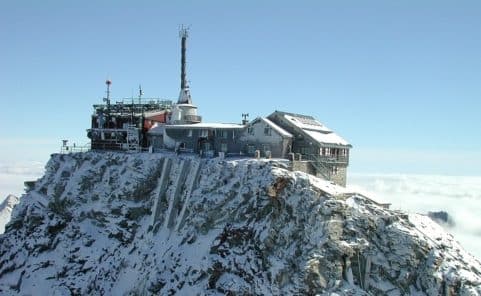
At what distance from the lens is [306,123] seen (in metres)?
84.9

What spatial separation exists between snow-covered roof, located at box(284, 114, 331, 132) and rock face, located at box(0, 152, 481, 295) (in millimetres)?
11747

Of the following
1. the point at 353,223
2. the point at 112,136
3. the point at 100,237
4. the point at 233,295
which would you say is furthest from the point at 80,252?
the point at 353,223

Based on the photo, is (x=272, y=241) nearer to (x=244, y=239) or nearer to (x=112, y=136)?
(x=244, y=239)

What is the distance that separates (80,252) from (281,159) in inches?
1272

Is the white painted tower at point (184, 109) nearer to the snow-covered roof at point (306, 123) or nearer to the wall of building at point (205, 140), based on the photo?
the wall of building at point (205, 140)

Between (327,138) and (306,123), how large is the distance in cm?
464

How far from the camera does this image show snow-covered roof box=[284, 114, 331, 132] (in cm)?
8175

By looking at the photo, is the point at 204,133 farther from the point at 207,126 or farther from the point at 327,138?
the point at 327,138

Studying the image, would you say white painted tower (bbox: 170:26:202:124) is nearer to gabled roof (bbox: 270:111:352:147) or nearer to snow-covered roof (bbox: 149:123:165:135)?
snow-covered roof (bbox: 149:123:165:135)

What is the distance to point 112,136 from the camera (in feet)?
321

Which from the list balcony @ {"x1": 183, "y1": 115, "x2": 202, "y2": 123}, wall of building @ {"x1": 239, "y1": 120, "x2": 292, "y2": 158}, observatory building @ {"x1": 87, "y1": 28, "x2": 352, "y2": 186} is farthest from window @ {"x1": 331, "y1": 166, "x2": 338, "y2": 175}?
balcony @ {"x1": 183, "y1": 115, "x2": 202, "y2": 123}

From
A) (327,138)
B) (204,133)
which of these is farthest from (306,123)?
(204,133)

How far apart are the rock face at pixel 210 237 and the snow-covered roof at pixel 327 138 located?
1045cm

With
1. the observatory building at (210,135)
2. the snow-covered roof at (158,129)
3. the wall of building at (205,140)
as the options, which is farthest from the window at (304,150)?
the snow-covered roof at (158,129)
